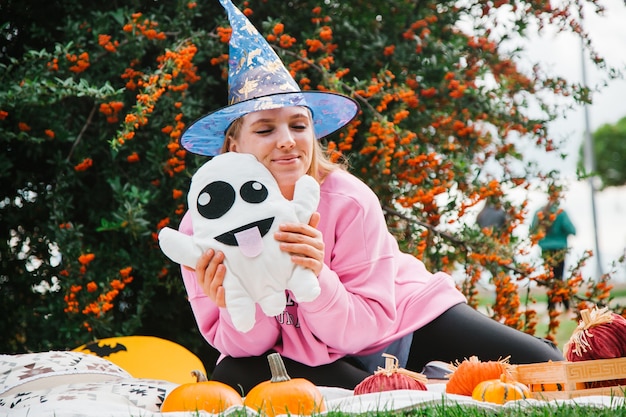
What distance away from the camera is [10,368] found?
106 inches

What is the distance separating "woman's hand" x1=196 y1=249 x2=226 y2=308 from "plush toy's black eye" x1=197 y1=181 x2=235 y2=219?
0.36 feet

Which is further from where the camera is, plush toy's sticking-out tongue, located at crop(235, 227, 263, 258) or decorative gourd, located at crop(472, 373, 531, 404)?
plush toy's sticking-out tongue, located at crop(235, 227, 263, 258)

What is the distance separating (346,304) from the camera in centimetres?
228

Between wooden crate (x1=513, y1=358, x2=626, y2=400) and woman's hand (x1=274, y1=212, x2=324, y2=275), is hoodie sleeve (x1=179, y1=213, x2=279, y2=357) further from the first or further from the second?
wooden crate (x1=513, y1=358, x2=626, y2=400)

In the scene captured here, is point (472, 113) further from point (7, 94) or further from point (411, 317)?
point (7, 94)

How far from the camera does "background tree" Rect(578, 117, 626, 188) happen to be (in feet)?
83.5

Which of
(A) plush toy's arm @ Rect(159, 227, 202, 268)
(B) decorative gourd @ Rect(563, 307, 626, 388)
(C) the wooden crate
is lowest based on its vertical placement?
(C) the wooden crate

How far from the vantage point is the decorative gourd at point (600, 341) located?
2072 mm

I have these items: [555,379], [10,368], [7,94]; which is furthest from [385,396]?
[7,94]

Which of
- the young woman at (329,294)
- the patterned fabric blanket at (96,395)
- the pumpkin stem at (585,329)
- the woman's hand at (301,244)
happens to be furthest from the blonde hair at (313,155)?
the pumpkin stem at (585,329)

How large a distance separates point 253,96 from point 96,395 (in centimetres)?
102

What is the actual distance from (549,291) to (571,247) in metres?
0.24

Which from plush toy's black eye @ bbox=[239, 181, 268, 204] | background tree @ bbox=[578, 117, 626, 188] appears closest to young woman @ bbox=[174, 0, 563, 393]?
plush toy's black eye @ bbox=[239, 181, 268, 204]

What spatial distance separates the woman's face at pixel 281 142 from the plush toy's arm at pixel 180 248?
0.38 metres
